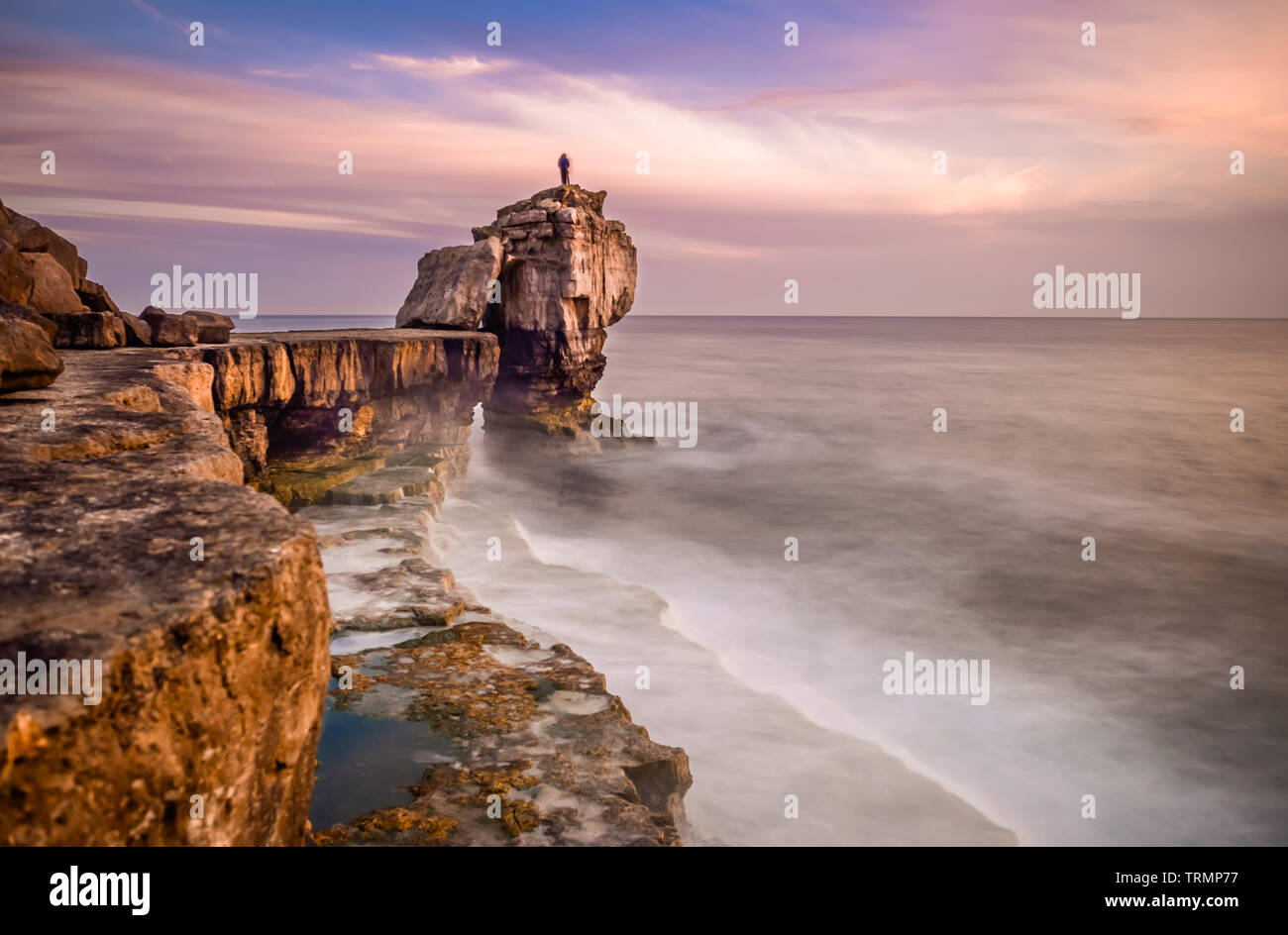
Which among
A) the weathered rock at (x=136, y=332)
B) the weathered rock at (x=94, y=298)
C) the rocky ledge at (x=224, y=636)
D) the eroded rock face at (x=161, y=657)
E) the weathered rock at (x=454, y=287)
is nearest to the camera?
the eroded rock face at (x=161, y=657)

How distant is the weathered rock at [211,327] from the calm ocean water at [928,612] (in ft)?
14.9

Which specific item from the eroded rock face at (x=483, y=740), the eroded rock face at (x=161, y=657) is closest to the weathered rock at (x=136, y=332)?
the eroded rock face at (x=483, y=740)

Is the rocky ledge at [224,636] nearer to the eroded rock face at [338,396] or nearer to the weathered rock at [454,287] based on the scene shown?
the eroded rock face at [338,396]

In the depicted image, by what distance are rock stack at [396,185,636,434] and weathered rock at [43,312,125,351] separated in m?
12.1

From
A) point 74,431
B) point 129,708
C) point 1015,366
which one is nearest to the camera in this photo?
point 129,708

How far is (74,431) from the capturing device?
4359mm

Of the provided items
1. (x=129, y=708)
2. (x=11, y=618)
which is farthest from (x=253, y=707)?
(x=11, y=618)

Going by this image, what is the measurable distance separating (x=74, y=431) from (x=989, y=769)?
9.42m

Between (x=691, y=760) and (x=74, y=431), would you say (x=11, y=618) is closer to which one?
(x=74, y=431)

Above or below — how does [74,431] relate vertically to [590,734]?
above

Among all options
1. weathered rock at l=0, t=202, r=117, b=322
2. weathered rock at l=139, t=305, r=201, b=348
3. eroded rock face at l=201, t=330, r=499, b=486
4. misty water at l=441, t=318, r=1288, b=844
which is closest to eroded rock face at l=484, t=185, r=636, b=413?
misty water at l=441, t=318, r=1288, b=844

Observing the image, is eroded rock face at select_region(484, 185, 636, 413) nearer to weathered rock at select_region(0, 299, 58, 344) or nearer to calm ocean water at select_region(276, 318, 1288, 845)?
calm ocean water at select_region(276, 318, 1288, 845)

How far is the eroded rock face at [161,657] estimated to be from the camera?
1898 mm
